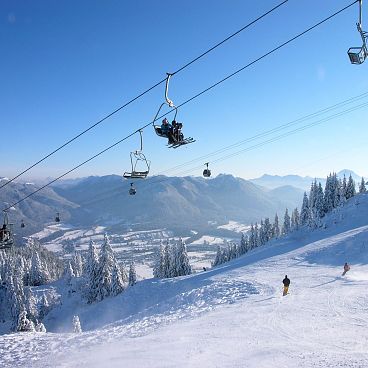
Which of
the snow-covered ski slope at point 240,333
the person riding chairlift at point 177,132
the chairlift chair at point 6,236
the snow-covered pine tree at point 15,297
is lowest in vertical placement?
the snow-covered pine tree at point 15,297

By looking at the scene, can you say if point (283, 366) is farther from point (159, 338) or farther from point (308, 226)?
point (308, 226)

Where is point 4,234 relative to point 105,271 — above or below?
above

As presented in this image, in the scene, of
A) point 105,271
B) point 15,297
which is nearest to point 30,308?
point 15,297

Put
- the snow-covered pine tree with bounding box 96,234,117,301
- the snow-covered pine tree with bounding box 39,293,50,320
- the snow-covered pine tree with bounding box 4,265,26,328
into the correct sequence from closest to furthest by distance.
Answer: the snow-covered pine tree with bounding box 96,234,117,301
the snow-covered pine tree with bounding box 4,265,26,328
the snow-covered pine tree with bounding box 39,293,50,320

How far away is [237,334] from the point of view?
20016 millimetres

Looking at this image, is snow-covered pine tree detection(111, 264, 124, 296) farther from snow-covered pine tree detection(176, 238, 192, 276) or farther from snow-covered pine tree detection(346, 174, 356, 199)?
snow-covered pine tree detection(346, 174, 356, 199)

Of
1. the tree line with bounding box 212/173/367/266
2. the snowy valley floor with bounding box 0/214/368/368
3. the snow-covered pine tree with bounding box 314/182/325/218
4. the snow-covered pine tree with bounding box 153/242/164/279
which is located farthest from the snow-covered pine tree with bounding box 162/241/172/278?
the snowy valley floor with bounding box 0/214/368/368

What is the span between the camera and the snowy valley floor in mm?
16219

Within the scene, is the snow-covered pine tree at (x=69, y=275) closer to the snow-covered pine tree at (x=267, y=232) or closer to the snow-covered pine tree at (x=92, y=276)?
the snow-covered pine tree at (x=92, y=276)

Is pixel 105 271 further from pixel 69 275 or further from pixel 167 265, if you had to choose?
pixel 69 275

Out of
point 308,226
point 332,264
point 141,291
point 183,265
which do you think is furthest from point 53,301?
point 332,264

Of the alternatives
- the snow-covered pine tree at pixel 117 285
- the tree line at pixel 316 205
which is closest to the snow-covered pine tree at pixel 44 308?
the snow-covered pine tree at pixel 117 285

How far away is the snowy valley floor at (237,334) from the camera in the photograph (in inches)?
639

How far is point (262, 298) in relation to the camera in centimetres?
3011
